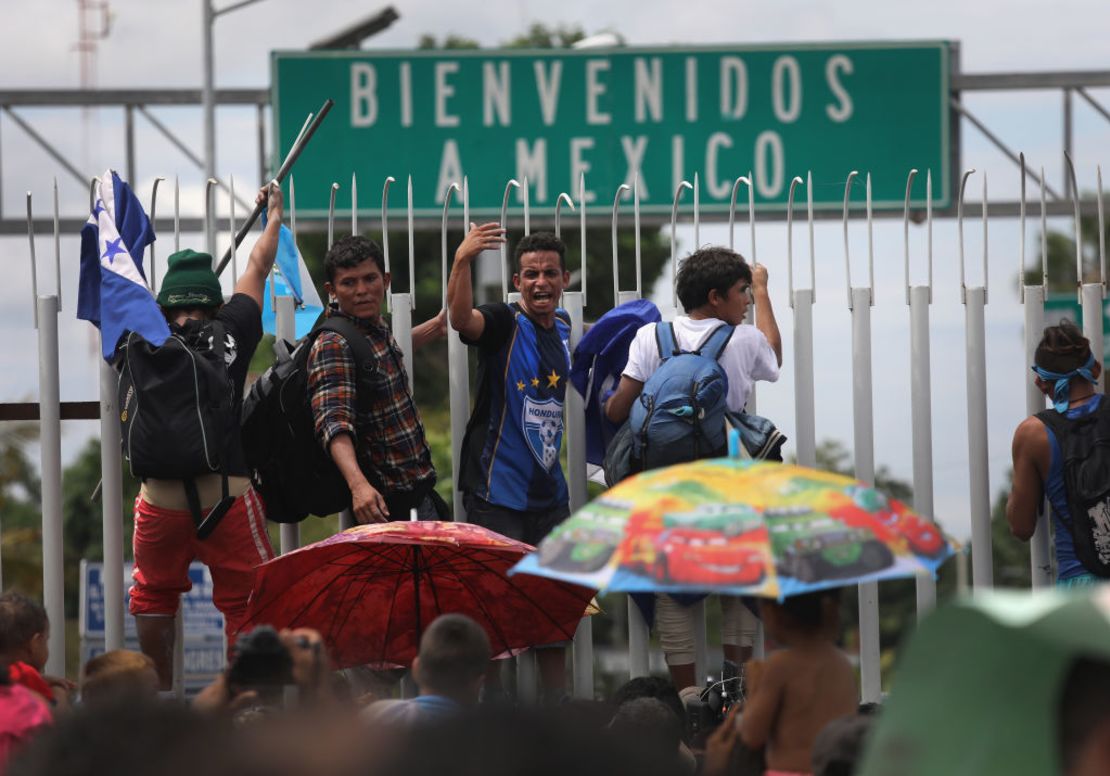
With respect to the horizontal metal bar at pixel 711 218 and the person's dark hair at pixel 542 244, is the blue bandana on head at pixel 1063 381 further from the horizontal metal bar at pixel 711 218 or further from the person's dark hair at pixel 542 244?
the horizontal metal bar at pixel 711 218

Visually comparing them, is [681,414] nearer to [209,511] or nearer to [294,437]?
[294,437]

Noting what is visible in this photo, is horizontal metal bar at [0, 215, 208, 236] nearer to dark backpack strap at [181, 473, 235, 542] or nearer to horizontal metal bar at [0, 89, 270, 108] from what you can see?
horizontal metal bar at [0, 89, 270, 108]

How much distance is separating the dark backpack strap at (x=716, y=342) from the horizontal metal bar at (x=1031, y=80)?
25.4 feet

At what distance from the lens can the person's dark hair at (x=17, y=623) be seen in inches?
187

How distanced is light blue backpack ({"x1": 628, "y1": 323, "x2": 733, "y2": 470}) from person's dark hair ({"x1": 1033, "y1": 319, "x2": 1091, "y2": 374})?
1143 mm

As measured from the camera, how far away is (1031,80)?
12969 mm

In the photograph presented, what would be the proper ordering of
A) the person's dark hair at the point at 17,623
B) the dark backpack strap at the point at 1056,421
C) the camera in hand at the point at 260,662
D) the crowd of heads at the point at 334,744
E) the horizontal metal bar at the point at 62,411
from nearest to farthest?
the crowd of heads at the point at 334,744, the camera in hand at the point at 260,662, the person's dark hair at the point at 17,623, the dark backpack strap at the point at 1056,421, the horizontal metal bar at the point at 62,411

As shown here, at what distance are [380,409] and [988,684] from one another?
455cm

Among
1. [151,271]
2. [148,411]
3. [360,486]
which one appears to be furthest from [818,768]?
[151,271]

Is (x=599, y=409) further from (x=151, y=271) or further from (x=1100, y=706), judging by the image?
(x=1100, y=706)

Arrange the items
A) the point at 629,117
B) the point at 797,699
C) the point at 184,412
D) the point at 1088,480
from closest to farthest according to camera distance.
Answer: the point at 797,699, the point at 184,412, the point at 1088,480, the point at 629,117

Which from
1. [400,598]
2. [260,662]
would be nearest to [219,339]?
[400,598]

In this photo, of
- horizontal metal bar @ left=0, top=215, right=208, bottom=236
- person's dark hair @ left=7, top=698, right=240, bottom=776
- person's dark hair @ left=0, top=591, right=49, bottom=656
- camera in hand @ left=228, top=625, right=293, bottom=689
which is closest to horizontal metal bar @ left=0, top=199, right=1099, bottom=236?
horizontal metal bar @ left=0, top=215, right=208, bottom=236

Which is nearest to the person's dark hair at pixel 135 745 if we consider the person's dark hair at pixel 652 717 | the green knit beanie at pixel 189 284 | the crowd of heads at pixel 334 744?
the crowd of heads at pixel 334 744
